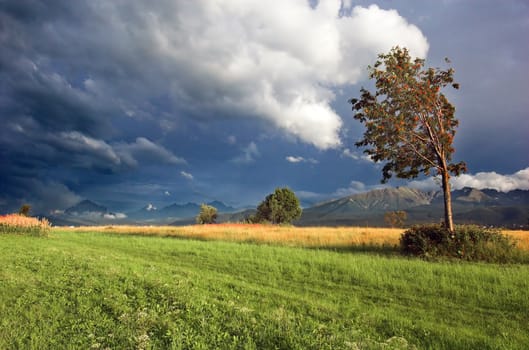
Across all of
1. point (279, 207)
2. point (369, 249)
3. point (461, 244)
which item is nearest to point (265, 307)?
point (369, 249)

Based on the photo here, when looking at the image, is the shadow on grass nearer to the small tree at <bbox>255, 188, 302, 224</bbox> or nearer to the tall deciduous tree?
the tall deciduous tree

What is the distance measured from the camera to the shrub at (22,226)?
29427mm

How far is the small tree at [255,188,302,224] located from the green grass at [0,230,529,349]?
6724cm

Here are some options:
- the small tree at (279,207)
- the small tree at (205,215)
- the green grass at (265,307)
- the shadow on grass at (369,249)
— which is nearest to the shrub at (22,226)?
the green grass at (265,307)

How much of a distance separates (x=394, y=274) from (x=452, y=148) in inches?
525

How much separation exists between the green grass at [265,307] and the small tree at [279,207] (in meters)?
67.2

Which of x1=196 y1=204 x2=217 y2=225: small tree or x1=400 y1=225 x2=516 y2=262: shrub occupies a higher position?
x1=196 y1=204 x2=217 y2=225: small tree

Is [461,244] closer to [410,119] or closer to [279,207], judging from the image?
[410,119]

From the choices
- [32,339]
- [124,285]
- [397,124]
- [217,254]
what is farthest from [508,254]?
[32,339]

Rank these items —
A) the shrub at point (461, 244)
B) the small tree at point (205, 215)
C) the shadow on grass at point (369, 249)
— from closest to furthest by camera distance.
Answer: the shrub at point (461, 244) → the shadow on grass at point (369, 249) → the small tree at point (205, 215)

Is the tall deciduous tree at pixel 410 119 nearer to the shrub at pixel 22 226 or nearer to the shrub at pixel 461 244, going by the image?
the shrub at pixel 461 244

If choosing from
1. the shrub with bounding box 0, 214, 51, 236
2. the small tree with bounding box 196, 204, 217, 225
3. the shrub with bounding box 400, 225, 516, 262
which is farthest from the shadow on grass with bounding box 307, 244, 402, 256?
the small tree with bounding box 196, 204, 217, 225

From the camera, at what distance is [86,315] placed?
23.8 feet

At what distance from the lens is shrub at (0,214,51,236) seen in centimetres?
2943
